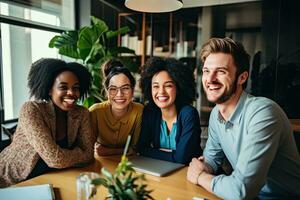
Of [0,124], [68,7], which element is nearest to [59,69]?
[0,124]

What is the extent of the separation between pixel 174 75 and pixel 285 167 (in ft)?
2.95

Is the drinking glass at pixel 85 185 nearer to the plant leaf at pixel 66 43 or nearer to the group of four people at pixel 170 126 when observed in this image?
the group of four people at pixel 170 126

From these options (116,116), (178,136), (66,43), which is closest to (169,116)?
(178,136)

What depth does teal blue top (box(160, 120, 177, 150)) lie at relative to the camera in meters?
1.81

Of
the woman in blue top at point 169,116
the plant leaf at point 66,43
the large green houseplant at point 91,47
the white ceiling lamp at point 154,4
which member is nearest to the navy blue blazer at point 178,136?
the woman in blue top at point 169,116

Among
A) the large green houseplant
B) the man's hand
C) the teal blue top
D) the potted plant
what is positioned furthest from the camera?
the large green houseplant

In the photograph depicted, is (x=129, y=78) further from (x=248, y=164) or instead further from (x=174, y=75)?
(x=248, y=164)

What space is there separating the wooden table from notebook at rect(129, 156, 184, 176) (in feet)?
0.11

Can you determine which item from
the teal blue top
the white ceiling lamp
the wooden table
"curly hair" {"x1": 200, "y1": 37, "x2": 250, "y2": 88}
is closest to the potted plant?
the wooden table

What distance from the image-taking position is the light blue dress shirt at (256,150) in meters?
1.13

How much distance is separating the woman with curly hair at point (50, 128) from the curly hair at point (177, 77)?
45cm

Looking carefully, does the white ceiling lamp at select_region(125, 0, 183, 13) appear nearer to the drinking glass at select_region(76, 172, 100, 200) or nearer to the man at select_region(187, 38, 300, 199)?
the man at select_region(187, 38, 300, 199)

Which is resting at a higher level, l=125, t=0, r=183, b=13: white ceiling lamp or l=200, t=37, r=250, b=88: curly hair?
l=125, t=0, r=183, b=13: white ceiling lamp

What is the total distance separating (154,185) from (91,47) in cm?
225
